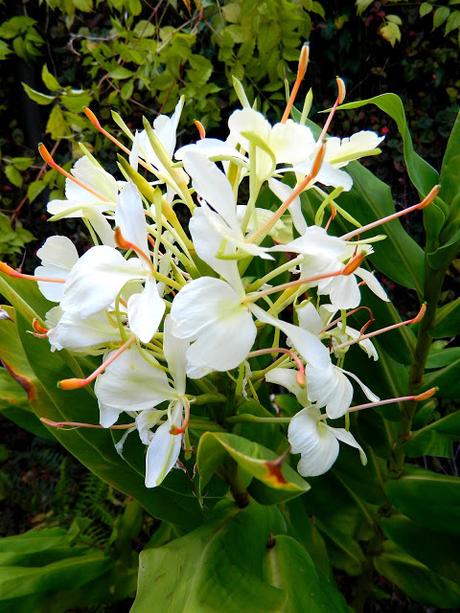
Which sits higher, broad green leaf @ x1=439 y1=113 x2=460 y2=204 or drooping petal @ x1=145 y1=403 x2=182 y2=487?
broad green leaf @ x1=439 y1=113 x2=460 y2=204

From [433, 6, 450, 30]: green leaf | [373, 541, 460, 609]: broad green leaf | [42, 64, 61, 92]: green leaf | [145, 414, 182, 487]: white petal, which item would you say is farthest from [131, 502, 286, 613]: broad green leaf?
[433, 6, 450, 30]: green leaf

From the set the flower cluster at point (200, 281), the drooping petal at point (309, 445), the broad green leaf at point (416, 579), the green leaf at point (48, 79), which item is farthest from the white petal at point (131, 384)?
the green leaf at point (48, 79)

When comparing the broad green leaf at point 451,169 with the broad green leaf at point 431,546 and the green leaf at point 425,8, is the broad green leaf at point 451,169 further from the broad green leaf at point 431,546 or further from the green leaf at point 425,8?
the green leaf at point 425,8

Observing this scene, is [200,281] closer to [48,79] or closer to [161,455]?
[161,455]

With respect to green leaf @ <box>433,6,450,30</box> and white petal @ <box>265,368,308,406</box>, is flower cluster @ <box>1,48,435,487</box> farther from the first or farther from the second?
green leaf @ <box>433,6,450,30</box>

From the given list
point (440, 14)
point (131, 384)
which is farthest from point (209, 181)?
point (440, 14)

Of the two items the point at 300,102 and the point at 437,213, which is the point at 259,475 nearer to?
the point at 437,213
